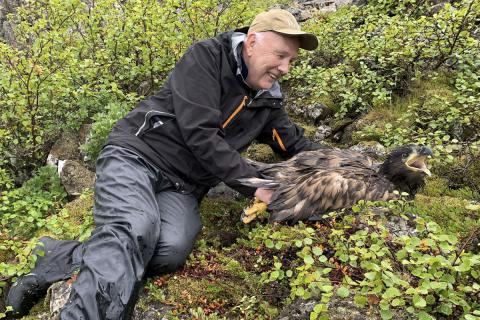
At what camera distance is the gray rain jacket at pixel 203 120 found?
4266 mm

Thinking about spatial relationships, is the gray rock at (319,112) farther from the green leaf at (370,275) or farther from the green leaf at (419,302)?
the green leaf at (419,302)

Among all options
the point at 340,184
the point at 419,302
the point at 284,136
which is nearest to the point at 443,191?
the point at 340,184

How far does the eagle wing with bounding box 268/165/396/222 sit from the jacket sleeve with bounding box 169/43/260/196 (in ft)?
1.38

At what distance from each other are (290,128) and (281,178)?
3.68 ft

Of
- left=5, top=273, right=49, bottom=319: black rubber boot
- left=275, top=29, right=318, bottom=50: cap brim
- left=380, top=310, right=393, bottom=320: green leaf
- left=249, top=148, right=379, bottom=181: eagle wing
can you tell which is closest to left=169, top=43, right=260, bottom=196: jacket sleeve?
left=249, top=148, right=379, bottom=181: eagle wing

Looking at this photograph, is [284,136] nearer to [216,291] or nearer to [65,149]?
[216,291]

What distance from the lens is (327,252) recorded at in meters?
3.41

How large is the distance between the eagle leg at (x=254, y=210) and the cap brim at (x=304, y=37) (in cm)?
185

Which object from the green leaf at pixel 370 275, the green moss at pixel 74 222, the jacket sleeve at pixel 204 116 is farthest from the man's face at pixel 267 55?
the green leaf at pixel 370 275

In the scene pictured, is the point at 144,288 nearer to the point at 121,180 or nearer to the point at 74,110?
the point at 121,180

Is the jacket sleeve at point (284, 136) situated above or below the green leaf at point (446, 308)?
below

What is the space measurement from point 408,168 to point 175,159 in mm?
2578

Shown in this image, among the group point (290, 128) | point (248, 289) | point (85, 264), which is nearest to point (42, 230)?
point (85, 264)

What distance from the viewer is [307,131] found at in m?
6.63
